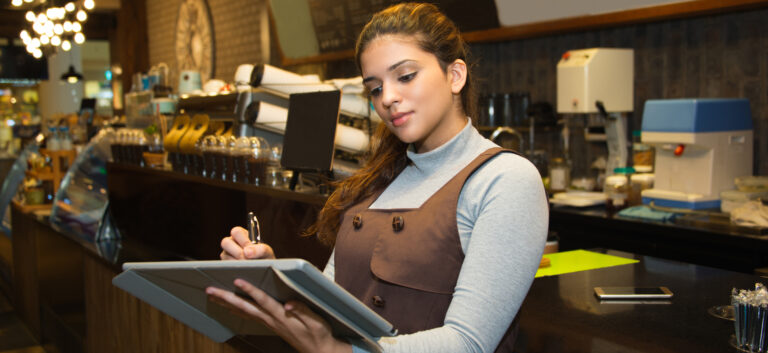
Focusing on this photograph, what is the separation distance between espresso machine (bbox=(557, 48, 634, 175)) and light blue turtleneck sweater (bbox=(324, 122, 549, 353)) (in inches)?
114

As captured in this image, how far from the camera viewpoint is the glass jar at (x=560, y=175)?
436 centimetres

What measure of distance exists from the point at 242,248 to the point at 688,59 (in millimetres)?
3332

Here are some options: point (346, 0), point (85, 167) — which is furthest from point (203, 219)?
point (346, 0)

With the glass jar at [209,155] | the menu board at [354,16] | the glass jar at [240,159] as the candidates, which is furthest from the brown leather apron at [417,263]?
the menu board at [354,16]

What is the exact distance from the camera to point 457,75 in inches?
53.7

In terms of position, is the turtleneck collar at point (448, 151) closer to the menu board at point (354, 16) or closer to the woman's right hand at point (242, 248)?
the woman's right hand at point (242, 248)

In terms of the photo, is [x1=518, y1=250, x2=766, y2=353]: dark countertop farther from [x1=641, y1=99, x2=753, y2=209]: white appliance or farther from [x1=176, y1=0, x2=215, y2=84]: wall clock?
[x1=176, y1=0, x2=215, y2=84]: wall clock

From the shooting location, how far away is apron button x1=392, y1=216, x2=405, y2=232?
127 cm

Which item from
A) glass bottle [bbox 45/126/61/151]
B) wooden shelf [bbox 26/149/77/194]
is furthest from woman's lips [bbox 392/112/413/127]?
glass bottle [bbox 45/126/61/151]

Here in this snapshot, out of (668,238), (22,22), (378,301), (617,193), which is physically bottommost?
(668,238)

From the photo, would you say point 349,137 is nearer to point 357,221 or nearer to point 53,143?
point 357,221

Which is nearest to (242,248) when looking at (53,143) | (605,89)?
(605,89)

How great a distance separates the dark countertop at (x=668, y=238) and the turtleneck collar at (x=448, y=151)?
210cm

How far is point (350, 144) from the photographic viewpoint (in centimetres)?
256
